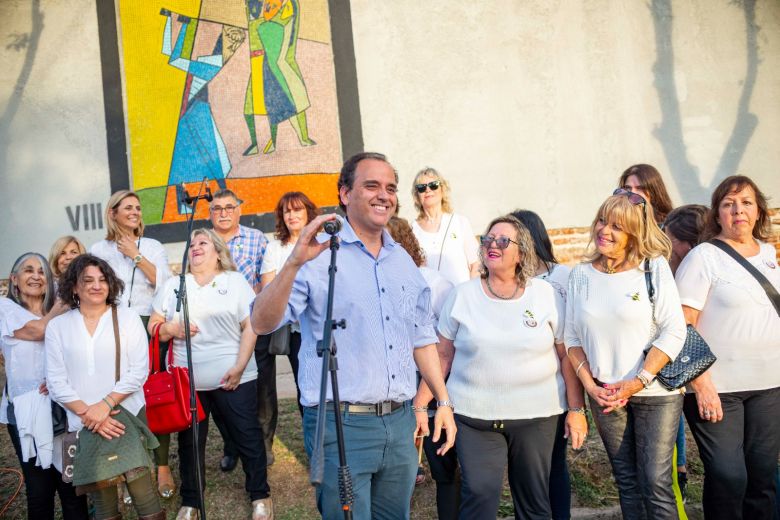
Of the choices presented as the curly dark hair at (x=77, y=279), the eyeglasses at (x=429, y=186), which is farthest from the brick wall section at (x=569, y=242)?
the curly dark hair at (x=77, y=279)

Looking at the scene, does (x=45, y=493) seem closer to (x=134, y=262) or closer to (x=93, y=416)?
(x=93, y=416)

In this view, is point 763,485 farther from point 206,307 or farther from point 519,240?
point 206,307

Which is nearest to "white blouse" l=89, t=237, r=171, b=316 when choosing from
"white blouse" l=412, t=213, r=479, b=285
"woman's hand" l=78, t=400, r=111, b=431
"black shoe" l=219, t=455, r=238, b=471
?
"woman's hand" l=78, t=400, r=111, b=431

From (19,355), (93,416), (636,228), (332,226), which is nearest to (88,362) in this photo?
(93,416)

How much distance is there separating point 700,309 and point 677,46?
654 centimetres

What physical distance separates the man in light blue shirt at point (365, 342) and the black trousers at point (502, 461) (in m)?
0.68

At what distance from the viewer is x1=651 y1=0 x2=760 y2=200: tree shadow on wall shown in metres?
9.36

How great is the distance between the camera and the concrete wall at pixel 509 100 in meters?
8.77

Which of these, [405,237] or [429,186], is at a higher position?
[429,186]

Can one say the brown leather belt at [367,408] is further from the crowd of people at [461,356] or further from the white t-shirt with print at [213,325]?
the white t-shirt with print at [213,325]

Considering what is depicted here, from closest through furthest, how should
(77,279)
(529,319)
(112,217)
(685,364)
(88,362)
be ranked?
1. (685,364)
2. (529,319)
3. (88,362)
4. (77,279)
5. (112,217)

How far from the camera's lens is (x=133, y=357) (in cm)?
459

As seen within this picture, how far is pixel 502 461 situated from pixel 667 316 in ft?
4.03

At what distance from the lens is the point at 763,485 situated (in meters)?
4.05
